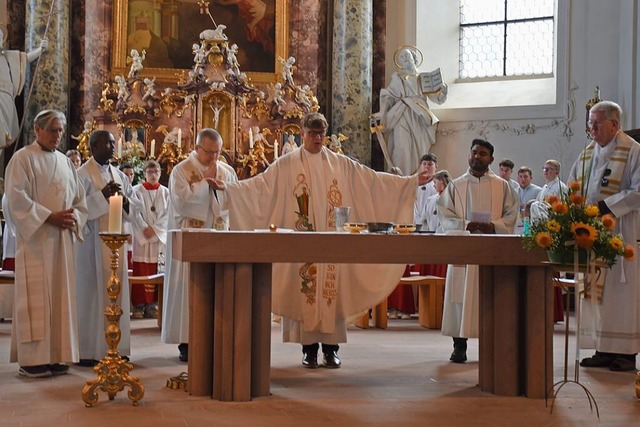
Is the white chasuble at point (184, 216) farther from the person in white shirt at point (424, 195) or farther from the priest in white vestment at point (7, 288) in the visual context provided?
the person in white shirt at point (424, 195)

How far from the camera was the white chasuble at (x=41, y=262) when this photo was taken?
20.5ft

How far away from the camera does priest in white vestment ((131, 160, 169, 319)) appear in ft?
35.0

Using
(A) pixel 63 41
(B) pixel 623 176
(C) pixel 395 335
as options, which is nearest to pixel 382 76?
(A) pixel 63 41

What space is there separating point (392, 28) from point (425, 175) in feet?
29.5

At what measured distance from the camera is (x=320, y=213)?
6.80 m

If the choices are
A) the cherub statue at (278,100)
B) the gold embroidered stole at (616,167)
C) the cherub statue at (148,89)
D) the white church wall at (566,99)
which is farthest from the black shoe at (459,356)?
the cherub statue at (148,89)

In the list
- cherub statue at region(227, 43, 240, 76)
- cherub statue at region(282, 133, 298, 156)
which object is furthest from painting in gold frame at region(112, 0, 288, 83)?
cherub statue at region(282, 133, 298, 156)

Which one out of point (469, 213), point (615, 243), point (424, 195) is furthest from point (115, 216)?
point (424, 195)

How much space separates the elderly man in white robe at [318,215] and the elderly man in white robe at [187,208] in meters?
0.56

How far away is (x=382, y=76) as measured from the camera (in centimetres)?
1503

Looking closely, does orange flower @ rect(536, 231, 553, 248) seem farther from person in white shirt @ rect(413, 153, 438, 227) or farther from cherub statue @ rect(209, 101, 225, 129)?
cherub statue @ rect(209, 101, 225, 129)

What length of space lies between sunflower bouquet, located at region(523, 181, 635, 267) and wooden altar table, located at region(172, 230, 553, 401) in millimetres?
542

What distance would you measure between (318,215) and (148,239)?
14.5 ft

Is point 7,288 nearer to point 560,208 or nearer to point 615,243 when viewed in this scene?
point 560,208
